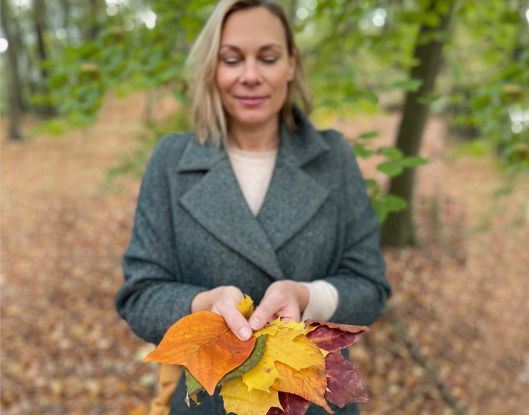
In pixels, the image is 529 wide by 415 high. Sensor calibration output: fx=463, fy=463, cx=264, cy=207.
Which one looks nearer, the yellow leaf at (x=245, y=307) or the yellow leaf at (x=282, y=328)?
the yellow leaf at (x=282, y=328)

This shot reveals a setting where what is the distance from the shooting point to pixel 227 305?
1.21 m

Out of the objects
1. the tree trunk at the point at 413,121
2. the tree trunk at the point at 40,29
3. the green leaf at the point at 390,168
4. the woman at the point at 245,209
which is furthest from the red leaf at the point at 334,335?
the tree trunk at the point at 40,29

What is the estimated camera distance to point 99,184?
9109mm

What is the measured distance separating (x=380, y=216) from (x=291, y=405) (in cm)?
130

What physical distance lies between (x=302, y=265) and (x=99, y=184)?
8.24 meters

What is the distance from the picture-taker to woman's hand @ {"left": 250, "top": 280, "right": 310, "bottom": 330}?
1.19 meters

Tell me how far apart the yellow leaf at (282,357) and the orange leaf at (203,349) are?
1.6 inches

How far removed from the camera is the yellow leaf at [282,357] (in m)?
1.04

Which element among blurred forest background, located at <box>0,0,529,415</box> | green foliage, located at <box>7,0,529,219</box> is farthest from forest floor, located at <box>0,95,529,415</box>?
green foliage, located at <box>7,0,529,219</box>

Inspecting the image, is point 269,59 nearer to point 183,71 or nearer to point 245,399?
point 245,399

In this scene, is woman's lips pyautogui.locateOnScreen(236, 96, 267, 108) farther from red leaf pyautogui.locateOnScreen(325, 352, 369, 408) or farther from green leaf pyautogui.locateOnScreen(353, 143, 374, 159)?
red leaf pyautogui.locateOnScreen(325, 352, 369, 408)

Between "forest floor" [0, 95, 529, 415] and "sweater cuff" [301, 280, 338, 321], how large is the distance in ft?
9.41

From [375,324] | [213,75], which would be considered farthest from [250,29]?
[375,324]

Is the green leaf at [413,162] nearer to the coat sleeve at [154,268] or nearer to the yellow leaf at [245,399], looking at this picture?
the coat sleeve at [154,268]
